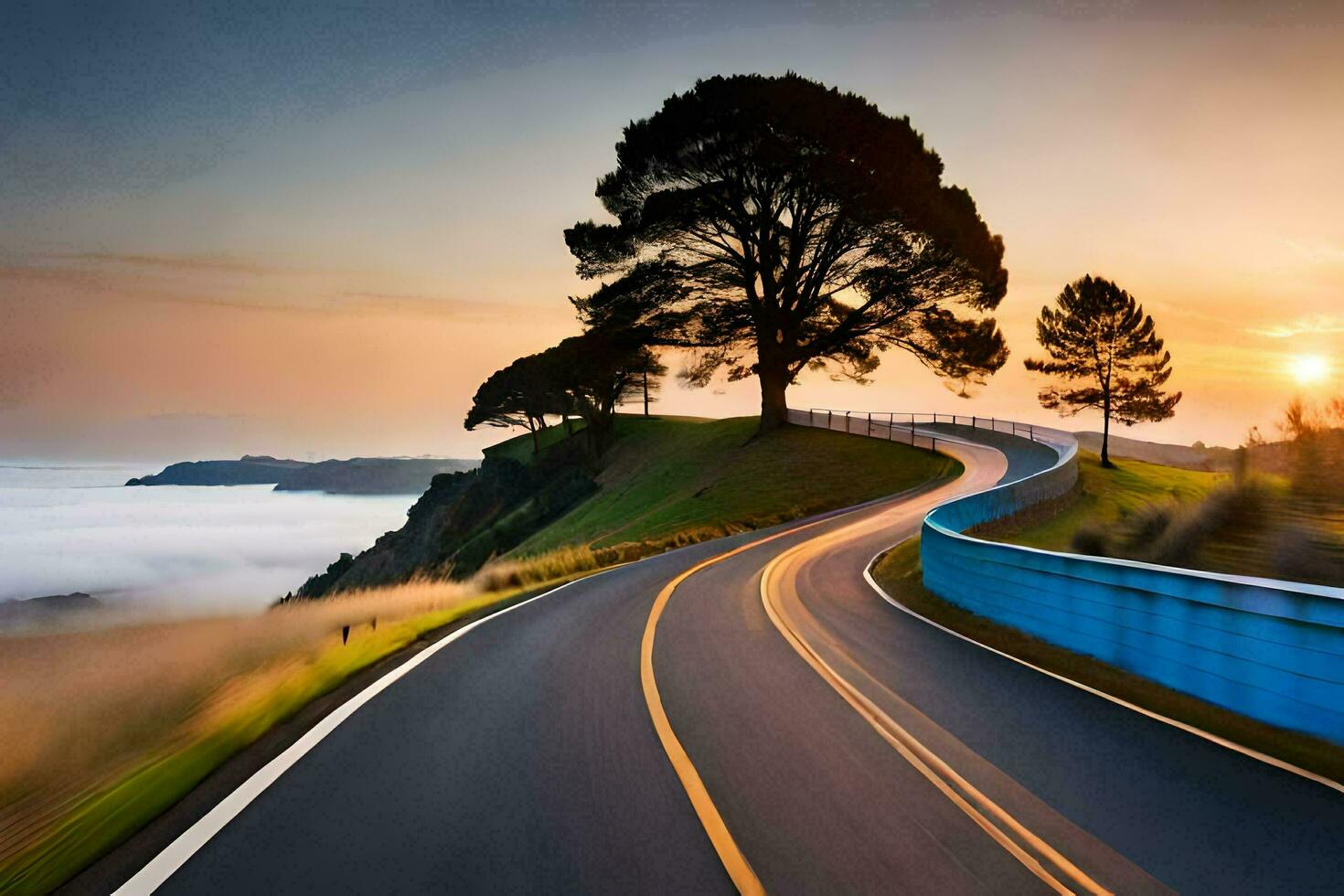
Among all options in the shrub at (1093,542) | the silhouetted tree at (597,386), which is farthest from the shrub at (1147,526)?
the silhouetted tree at (597,386)

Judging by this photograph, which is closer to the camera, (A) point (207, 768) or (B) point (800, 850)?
(B) point (800, 850)

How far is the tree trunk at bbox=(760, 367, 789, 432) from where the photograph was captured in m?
46.4

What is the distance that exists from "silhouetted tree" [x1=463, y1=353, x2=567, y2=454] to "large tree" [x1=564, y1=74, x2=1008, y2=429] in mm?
28395

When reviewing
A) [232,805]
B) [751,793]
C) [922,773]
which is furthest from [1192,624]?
[232,805]

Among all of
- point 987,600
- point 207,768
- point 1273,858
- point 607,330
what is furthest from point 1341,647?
point 607,330

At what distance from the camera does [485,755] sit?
222 inches

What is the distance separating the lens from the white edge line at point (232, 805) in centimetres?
379

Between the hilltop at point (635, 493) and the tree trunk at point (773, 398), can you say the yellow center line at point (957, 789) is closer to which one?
the hilltop at point (635, 493)

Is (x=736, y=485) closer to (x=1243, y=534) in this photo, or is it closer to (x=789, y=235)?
(x=789, y=235)

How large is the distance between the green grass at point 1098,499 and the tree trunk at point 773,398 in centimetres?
1556

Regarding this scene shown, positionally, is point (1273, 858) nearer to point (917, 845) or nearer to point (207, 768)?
point (917, 845)

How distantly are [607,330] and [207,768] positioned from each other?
3892 cm

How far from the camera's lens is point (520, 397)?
76.6m

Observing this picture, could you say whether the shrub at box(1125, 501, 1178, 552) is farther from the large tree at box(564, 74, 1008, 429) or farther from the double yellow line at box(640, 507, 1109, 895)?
the large tree at box(564, 74, 1008, 429)
